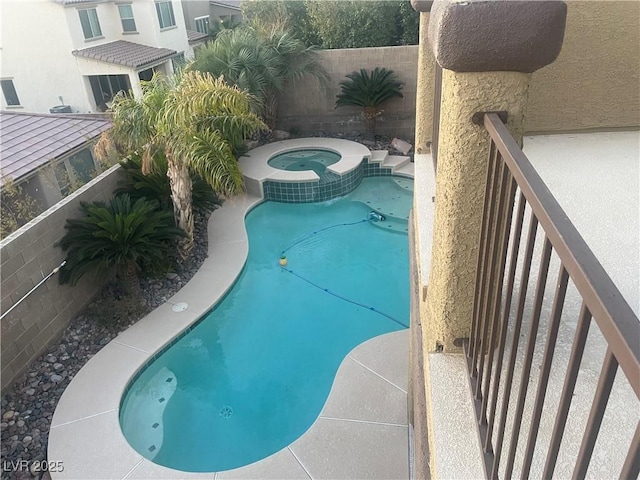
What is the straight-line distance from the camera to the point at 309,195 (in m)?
9.15

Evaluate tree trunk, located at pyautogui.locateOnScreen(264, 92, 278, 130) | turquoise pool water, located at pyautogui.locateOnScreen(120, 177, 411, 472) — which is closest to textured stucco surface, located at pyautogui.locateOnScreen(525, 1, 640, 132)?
turquoise pool water, located at pyautogui.locateOnScreen(120, 177, 411, 472)

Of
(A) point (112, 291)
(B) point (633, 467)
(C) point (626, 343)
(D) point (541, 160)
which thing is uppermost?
(C) point (626, 343)

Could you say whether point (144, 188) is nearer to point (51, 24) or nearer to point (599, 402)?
point (599, 402)

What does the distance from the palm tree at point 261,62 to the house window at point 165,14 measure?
888cm

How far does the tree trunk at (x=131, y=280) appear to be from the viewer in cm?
598

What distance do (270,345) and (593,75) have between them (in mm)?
4249

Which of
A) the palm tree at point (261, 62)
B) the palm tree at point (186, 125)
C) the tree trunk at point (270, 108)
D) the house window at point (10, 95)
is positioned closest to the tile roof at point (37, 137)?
the palm tree at point (186, 125)

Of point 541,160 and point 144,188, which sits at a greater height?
point 541,160

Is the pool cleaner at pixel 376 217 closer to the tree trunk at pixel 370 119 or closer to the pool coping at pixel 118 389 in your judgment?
the pool coping at pixel 118 389

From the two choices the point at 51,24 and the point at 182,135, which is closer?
the point at 182,135

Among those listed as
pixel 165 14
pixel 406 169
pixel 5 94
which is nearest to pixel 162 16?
pixel 165 14

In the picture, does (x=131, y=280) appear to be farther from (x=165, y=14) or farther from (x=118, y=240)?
(x=165, y=14)

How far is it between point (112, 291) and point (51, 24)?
14.6 meters

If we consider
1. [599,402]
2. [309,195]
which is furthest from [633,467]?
[309,195]
